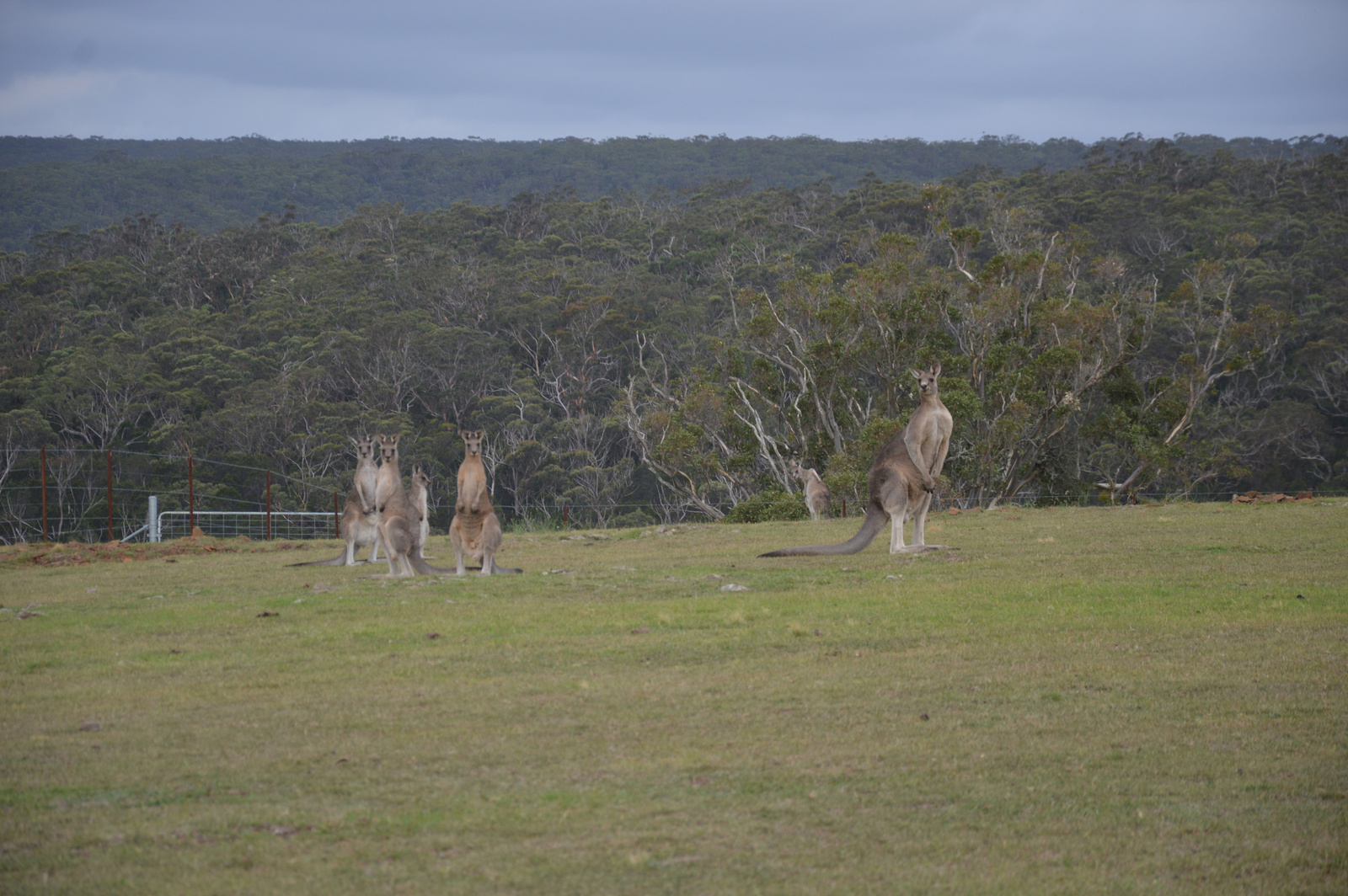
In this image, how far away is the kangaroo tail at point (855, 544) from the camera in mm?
14492

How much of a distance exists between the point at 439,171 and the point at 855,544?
13931 centimetres

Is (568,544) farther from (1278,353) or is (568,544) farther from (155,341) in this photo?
(155,341)

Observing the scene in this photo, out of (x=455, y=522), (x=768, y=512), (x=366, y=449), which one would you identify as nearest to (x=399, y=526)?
(x=455, y=522)

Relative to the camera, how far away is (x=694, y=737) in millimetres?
6504

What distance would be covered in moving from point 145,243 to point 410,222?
17.0 metres

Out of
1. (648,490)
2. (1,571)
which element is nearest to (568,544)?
(1,571)

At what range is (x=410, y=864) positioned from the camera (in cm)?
470

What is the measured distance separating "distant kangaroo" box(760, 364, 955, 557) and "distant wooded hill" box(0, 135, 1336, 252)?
3555 inches

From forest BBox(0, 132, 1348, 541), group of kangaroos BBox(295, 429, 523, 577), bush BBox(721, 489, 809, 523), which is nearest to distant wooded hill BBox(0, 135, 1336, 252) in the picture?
forest BBox(0, 132, 1348, 541)

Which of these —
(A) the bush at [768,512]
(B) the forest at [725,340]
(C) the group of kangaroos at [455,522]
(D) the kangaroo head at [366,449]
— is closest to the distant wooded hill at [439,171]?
(B) the forest at [725,340]

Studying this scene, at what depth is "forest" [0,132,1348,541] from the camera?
33500 millimetres

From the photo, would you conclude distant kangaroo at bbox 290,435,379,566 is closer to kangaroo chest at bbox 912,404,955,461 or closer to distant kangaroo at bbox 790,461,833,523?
kangaroo chest at bbox 912,404,955,461

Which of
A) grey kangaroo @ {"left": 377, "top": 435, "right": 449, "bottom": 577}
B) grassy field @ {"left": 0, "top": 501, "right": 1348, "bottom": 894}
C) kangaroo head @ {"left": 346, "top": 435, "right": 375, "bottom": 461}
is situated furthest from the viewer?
kangaroo head @ {"left": 346, "top": 435, "right": 375, "bottom": 461}

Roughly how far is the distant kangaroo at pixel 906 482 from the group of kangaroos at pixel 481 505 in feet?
0.03
